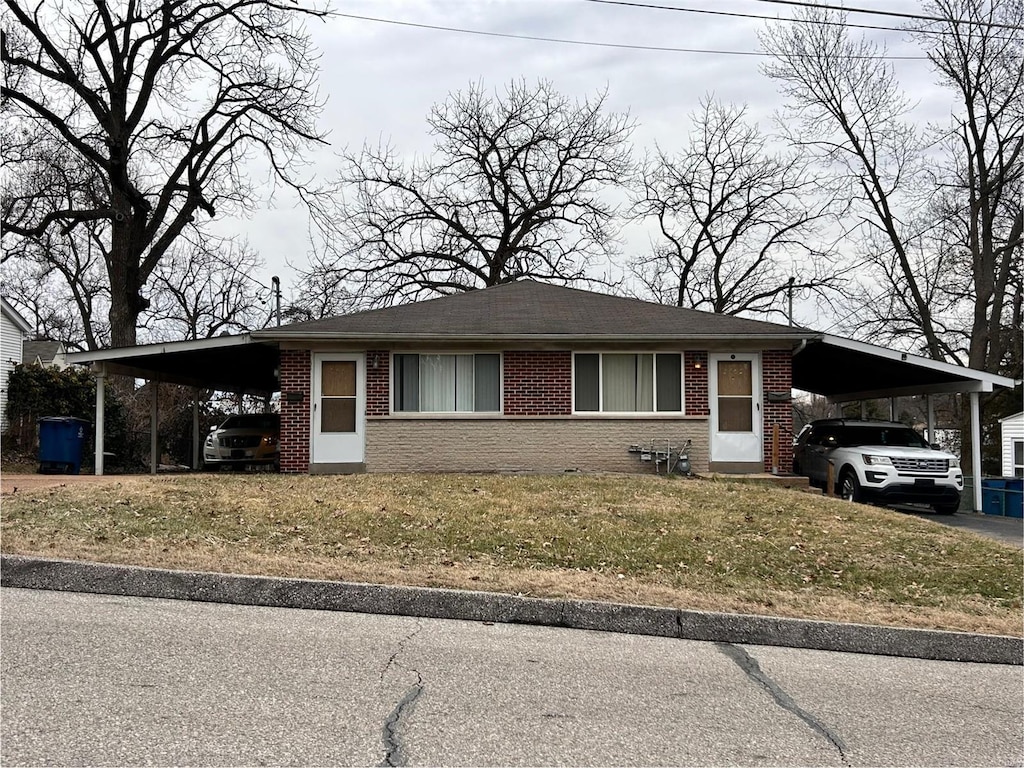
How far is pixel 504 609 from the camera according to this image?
6.53 m

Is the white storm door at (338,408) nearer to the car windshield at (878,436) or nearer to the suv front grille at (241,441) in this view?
the suv front grille at (241,441)

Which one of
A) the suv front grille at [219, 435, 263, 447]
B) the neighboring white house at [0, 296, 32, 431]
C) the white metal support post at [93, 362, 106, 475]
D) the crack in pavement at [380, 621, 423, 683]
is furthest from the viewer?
the neighboring white house at [0, 296, 32, 431]

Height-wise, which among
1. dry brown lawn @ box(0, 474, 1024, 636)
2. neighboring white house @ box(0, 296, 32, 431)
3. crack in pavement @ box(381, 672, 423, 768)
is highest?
neighboring white house @ box(0, 296, 32, 431)

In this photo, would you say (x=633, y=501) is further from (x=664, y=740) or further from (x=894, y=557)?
(x=664, y=740)

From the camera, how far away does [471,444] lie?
16.3m

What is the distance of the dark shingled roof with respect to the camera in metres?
15.9

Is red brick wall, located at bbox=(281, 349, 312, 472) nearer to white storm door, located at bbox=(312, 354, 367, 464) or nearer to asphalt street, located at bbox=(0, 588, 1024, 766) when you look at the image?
white storm door, located at bbox=(312, 354, 367, 464)

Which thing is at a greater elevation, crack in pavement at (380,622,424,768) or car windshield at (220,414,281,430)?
car windshield at (220,414,281,430)

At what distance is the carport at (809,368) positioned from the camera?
16.1 m

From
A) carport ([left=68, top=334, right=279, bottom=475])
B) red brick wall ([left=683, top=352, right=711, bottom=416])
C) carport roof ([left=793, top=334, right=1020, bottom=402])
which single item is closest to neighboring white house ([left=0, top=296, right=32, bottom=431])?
carport ([left=68, top=334, right=279, bottom=475])

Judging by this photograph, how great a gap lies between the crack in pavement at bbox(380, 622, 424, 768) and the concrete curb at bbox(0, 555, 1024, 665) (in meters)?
1.07

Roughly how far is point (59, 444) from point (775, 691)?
16.2 meters

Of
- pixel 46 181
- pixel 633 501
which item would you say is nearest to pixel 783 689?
pixel 633 501

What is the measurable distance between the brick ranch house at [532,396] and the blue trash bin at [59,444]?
4.65 metres
